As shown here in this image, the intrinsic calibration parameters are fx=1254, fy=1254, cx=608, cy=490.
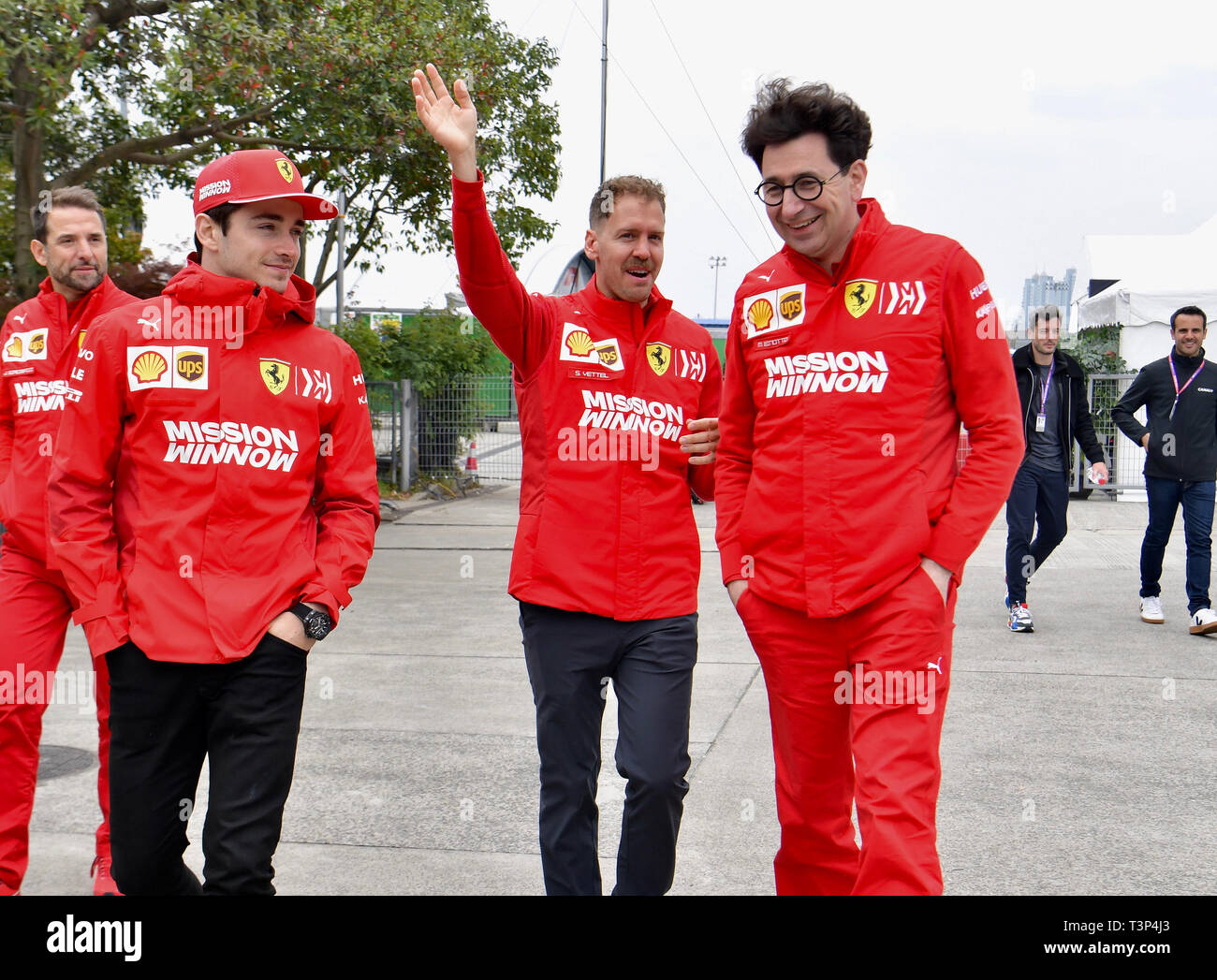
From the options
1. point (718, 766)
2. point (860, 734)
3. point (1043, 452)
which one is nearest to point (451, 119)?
point (860, 734)

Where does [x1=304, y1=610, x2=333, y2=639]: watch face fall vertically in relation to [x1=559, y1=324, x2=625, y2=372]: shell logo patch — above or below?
below

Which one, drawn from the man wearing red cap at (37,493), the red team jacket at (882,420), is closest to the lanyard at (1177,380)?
the red team jacket at (882,420)

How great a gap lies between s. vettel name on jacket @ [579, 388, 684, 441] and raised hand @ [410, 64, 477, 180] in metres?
0.70

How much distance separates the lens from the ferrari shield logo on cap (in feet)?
10.3

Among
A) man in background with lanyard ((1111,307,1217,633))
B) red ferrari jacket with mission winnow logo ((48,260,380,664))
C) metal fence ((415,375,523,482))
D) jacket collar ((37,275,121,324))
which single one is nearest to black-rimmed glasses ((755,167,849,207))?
red ferrari jacket with mission winnow logo ((48,260,380,664))

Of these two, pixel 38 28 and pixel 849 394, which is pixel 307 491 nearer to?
pixel 849 394

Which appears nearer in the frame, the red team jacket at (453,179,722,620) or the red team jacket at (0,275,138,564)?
the red team jacket at (453,179,722,620)

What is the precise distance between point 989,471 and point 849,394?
379 millimetres

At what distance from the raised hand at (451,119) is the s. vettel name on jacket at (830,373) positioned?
94 cm

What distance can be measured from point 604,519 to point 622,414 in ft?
1.02

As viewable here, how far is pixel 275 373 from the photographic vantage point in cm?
315

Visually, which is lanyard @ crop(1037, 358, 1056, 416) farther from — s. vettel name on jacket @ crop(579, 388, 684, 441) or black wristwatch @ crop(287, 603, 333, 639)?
black wristwatch @ crop(287, 603, 333, 639)

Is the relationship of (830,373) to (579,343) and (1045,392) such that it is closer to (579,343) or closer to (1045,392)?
(579,343)

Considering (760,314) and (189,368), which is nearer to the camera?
(189,368)
